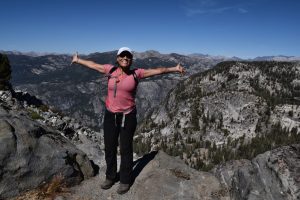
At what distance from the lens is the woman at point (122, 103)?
13586mm

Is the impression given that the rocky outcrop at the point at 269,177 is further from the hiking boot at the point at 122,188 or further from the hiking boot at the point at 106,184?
the hiking boot at the point at 106,184

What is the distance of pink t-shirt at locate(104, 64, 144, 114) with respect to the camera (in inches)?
534

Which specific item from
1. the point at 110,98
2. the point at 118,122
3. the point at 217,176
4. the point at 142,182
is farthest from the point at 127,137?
the point at 217,176

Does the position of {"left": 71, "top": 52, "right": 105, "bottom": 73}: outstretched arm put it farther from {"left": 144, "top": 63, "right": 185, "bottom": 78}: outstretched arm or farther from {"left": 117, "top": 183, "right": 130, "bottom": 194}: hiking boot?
{"left": 117, "top": 183, "right": 130, "bottom": 194}: hiking boot

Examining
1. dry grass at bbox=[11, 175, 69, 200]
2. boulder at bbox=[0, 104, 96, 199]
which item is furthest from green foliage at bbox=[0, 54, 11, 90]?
dry grass at bbox=[11, 175, 69, 200]

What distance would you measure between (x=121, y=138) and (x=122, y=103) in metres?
1.58

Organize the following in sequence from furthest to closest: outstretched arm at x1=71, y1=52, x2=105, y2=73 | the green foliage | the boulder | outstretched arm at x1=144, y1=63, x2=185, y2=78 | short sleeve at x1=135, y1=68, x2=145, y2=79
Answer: the green foliage < outstretched arm at x1=71, y1=52, x2=105, y2=73 < outstretched arm at x1=144, y1=63, x2=185, y2=78 < short sleeve at x1=135, y1=68, x2=145, y2=79 < the boulder

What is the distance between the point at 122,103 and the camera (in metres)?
13.8

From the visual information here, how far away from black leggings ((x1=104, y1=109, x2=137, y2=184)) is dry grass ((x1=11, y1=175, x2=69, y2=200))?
7.07 feet

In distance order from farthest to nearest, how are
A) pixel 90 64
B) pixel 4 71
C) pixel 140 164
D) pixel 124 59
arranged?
pixel 4 71
pixel 140 164
pixel 90 64
pixel 124 59

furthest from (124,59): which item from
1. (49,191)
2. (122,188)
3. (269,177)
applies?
(269,177)

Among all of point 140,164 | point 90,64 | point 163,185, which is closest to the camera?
point 90,64

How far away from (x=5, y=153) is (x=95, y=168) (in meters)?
5.68

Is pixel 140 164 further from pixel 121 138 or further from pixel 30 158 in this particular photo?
pixel 30 158
